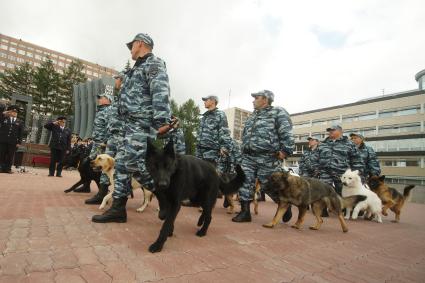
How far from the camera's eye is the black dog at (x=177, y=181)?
2.78 m

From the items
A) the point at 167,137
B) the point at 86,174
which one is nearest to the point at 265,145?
the point at 167,137

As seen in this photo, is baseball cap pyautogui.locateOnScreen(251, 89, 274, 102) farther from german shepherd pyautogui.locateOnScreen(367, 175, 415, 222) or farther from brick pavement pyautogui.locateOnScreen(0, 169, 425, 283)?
german shepherd pyautogui.locateOnScreen(367, 175, 415, 222)

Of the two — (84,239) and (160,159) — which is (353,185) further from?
(84,239)

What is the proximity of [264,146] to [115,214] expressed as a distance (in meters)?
2.76

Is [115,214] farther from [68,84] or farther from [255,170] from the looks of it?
[68,84]

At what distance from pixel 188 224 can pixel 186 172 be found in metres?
1.37

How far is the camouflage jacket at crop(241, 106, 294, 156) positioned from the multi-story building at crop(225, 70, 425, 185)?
4086cm

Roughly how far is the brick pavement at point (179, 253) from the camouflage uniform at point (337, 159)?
3.19 metres

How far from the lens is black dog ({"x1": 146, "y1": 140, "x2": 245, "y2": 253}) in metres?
2.78

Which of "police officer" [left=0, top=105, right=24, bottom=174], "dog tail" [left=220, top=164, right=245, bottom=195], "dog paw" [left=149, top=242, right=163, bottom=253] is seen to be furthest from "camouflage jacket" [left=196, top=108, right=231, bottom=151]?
"police officer" [left=0, top=105, right=24, bottom=174]

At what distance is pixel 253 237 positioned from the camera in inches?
148

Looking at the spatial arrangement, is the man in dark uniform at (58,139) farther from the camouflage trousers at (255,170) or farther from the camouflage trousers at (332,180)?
the camouflage trousers at (332,180)

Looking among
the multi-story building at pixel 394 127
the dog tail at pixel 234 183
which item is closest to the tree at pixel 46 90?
the multi-story building at pixel 394 127

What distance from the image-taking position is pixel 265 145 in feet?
16.7
